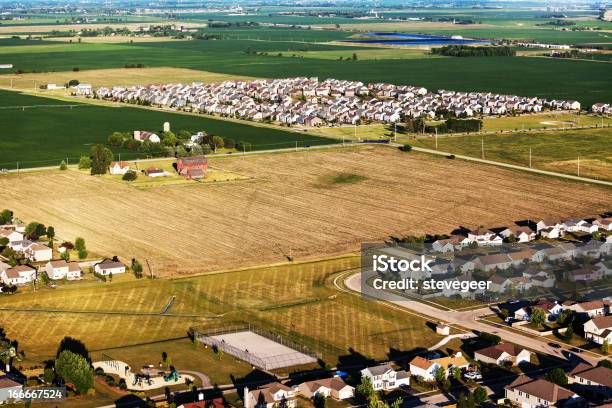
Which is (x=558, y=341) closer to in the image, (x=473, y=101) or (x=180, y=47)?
(x=473, y=101)

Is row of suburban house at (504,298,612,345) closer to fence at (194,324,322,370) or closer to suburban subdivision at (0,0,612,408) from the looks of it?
suburban subdivision at (0,0,612,408)

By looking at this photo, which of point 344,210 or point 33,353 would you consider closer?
point 33,353

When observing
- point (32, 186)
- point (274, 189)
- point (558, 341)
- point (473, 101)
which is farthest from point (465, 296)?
point (473, 101)

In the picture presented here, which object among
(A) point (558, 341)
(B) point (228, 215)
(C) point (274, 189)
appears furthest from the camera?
(C) point (274, 189)

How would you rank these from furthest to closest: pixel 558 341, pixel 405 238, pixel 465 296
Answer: pixel 405 238 → pixel 465 296 → pixel 558 341

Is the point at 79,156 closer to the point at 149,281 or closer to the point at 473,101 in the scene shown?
the point at 149,281

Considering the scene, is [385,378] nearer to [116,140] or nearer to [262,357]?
[262,357]
